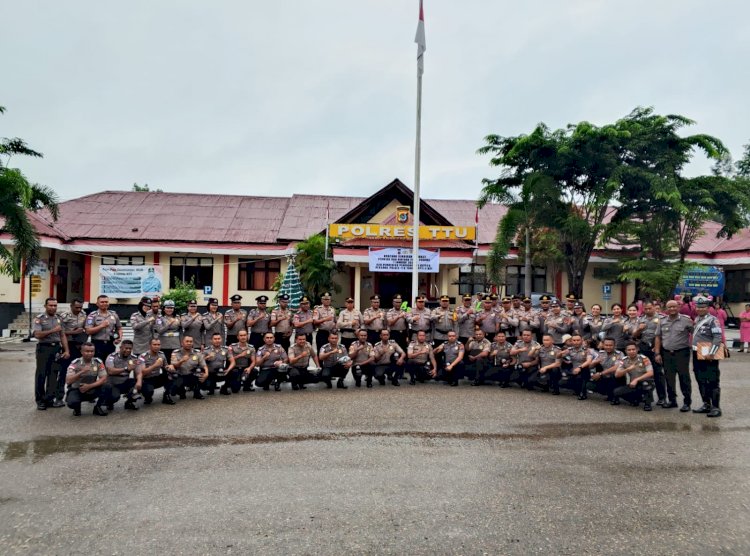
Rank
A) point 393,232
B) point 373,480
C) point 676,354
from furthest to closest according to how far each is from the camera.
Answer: point 393,232 < point 676,354 < point 373,480

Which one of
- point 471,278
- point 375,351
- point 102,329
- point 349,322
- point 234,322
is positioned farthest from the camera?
point 471,278

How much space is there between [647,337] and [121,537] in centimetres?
839

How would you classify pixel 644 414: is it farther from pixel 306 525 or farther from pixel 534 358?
pixel 306 525

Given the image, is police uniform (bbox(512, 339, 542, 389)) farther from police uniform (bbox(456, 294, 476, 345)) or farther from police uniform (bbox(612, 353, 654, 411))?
police uniform (bbox(612, 353, 654, 411))

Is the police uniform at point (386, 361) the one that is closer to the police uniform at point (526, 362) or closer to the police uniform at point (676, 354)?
the police uniform at point (526, 362)

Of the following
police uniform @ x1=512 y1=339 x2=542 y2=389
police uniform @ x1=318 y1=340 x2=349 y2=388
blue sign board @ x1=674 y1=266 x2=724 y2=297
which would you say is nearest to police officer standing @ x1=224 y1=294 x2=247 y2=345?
police uniform @ x1=318 y1=340 x2=349 y2=388

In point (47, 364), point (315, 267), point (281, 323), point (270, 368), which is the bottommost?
point (270, 368)

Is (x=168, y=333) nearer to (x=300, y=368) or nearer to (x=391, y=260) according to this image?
(x=300, y=368)

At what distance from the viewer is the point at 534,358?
382 inches

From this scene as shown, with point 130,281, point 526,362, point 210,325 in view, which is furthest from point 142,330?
point 130,281

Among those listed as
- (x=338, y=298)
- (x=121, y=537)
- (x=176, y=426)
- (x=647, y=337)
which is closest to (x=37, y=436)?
(x=176, y=426)

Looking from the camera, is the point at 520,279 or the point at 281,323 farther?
the point at 520,279

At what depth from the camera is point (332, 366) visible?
9812mm

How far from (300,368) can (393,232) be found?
1316cm
